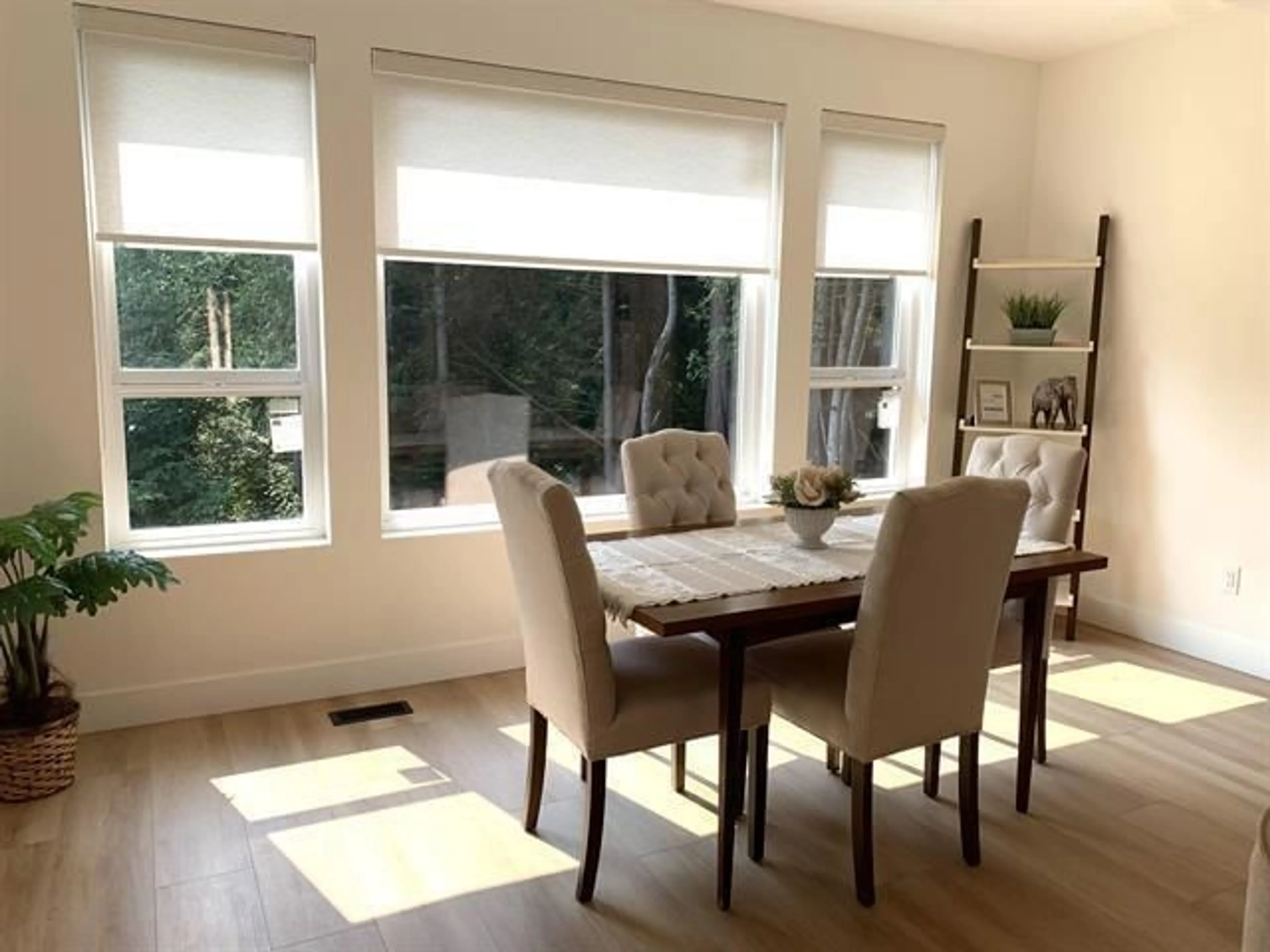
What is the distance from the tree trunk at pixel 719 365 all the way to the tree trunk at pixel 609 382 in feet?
1.46

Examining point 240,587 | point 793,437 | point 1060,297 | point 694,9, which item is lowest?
point 240,587

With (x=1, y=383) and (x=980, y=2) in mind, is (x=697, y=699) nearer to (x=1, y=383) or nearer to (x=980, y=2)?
(x=1, y=383)

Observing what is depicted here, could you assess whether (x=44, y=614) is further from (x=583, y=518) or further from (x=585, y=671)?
(x=583, y=518)

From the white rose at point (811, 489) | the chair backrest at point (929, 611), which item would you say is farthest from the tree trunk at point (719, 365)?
the chair backrest at point (929, 611)

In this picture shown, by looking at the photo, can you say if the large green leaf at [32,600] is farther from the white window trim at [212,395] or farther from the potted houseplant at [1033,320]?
the potted houseplant at [1033,320]

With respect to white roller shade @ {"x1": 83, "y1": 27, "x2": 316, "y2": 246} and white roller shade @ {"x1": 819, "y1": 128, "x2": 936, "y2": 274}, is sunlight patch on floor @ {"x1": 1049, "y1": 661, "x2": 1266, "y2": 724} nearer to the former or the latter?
white roller shade @ {"x1": 819, "y1": 128, "x2": 936, "y2": 274}

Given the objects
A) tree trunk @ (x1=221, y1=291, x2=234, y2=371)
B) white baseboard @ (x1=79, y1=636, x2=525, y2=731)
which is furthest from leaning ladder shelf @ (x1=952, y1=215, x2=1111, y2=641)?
tree trunk @ (x1=221, y1=291, x2=234, y2=371)

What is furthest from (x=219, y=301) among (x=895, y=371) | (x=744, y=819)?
(x=895, y=371)

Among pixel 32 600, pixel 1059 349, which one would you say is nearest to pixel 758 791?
pixel 32 600

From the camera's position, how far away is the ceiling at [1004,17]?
372 centimetres

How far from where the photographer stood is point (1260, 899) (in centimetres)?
106

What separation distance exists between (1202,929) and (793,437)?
8.00 feet

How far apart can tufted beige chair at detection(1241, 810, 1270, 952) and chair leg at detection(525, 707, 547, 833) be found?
168 centimetres

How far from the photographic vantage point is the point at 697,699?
91.0 inches
